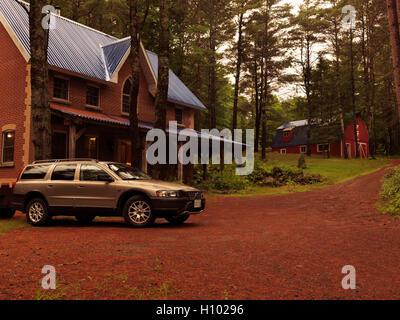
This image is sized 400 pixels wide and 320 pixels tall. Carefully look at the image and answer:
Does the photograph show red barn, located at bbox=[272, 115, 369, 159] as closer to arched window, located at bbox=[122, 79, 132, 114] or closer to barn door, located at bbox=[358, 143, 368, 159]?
barn door, located at bbox=[358, 143, 368, 159]

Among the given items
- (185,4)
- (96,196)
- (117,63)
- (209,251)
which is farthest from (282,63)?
(209,251)

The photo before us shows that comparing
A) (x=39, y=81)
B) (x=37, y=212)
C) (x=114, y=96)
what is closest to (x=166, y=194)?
(x=37, y=212)

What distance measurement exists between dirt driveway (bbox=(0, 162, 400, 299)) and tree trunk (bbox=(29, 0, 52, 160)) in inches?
140

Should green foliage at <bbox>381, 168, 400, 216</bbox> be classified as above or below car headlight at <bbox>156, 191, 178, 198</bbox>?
below

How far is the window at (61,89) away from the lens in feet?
59.1

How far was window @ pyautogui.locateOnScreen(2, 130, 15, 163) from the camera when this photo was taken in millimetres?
17453

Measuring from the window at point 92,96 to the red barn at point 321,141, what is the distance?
2770cm

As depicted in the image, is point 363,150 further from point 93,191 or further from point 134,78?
point 93,191

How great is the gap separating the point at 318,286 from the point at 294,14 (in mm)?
36317

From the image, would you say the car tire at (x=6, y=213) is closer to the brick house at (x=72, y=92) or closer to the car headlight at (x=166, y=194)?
the brick house at (x=72, y=92)

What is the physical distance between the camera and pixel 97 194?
9.16 metres

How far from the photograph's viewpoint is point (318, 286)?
4004 mm

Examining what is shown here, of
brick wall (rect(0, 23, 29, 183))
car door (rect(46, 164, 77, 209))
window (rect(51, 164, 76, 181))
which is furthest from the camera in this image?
brick wall (rect(0, 23, 29, 183))

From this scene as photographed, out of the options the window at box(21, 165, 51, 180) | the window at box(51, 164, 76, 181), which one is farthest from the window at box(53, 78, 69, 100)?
the window at box(51, 164, 76, 181)
